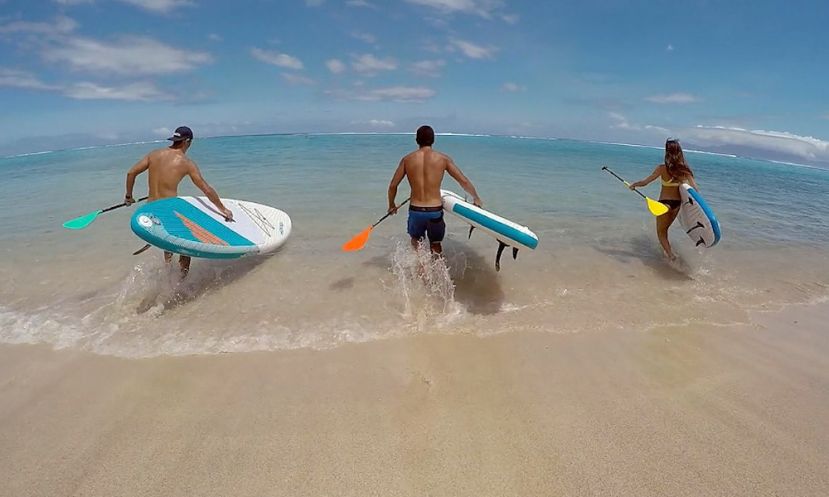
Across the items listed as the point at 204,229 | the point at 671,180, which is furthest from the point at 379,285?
the point at 671,180

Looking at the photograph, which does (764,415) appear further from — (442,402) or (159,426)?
(159,426)

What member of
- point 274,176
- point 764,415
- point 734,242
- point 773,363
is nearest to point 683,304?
point 773,363

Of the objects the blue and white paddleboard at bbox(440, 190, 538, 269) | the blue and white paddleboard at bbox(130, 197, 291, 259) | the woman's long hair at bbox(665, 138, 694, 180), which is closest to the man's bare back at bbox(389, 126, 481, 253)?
the blue and white paddleboard at bbox(440, 190, 538, 269)

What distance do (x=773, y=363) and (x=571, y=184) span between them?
38.1ft

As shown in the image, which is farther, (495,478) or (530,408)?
(530,408)

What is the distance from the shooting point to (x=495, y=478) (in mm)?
2219

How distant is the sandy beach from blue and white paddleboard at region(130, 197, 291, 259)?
1348 mm

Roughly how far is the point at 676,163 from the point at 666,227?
95 centimetres

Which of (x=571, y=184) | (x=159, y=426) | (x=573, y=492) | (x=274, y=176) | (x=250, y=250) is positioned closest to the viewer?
(x=573, y=492)

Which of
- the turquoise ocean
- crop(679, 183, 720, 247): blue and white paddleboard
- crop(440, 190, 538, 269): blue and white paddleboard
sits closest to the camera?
the turquoise ocean

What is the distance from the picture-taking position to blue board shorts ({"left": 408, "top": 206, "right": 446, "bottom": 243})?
4727mm

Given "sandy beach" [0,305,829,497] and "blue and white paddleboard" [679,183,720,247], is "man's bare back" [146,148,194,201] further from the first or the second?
"blue and white paddleboard" [679,183,720,247]

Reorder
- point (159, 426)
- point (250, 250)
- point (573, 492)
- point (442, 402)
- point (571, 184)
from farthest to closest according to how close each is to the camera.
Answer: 1. point (571, 184)
2. point (250, 250)
3. point (442, 402)
4. point (159, 426)
5. point (573, 492)

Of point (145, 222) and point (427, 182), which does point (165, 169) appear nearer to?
point (145, 222)
